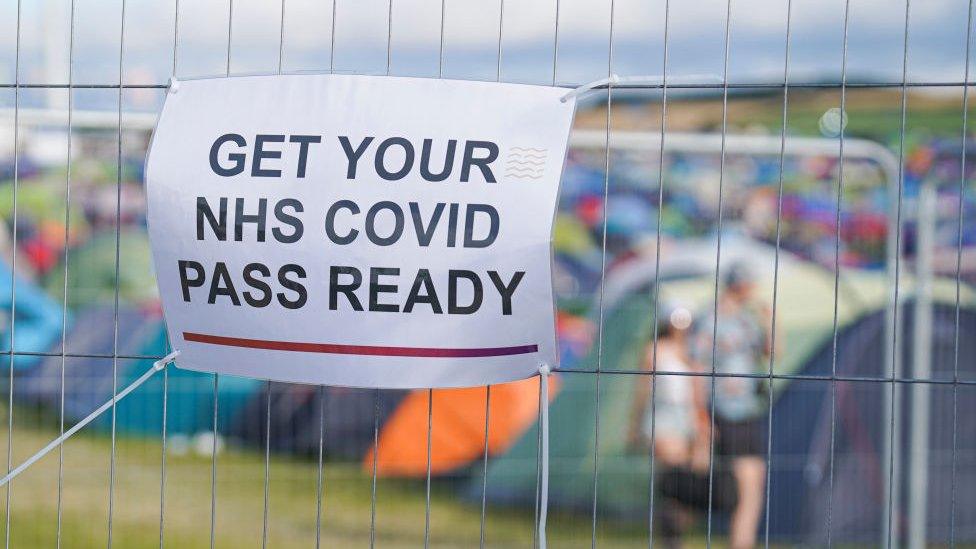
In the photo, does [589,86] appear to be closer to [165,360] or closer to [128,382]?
[165,360]

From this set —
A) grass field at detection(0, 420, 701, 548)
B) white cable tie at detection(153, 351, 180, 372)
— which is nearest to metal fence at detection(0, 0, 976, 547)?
grass field at detection(0, 420, 701, 548)

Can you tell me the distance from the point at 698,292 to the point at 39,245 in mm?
3138

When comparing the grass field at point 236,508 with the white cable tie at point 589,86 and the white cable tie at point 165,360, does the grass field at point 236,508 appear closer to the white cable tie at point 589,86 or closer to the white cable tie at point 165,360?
the white cable tie at point 165,360

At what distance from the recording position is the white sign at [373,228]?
7.36 ft

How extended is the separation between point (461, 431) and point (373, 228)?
3302 mm

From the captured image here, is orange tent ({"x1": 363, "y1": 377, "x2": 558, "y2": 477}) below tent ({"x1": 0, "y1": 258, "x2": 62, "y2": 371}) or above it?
below

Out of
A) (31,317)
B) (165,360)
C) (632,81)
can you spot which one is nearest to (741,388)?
(632,81)

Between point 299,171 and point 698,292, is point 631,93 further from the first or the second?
point 299,171

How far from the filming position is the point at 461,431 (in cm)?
545

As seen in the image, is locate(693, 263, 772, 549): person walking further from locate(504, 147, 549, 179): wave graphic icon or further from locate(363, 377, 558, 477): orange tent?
locate(504, 147, 549, 179): wave graphic icon

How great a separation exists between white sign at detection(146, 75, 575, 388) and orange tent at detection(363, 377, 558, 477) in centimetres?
312

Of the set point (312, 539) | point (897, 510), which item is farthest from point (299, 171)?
point (897, 510)

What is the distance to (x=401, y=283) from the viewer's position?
225 centimetres

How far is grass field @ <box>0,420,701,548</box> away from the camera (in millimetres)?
5180
